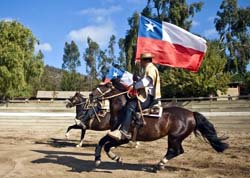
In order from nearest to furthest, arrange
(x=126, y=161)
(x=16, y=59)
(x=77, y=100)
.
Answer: (x=126, y=161) → (x=77, y=100) → (x=16, y=59)

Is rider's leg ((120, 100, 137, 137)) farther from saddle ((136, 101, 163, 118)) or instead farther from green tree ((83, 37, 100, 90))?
green tree ((83, 37, 100, 90))

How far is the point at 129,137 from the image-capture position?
336 inches

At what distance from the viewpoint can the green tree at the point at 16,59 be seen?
2734 centimetres

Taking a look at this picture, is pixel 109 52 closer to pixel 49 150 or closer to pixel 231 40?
pixel 231 40

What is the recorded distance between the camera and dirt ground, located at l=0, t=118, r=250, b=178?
8367mm

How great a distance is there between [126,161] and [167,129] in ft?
6.45

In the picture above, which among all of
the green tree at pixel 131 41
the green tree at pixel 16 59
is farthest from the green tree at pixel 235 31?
the green tree at pixel 16 59

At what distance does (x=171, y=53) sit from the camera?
10602 mm

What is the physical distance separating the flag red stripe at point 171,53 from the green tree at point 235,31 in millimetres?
34274

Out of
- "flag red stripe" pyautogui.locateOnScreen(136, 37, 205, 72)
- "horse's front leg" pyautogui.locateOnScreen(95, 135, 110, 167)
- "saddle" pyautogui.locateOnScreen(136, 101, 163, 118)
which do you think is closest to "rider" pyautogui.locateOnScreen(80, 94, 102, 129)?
"flag red stripe" pyautogui.locateOnScreen(136, 37, 205, 72)

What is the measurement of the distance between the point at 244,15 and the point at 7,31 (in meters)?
26.6

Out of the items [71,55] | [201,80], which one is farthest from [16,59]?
[71,55]

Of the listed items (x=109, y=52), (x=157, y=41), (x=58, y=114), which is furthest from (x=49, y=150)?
(x=109, y=52)

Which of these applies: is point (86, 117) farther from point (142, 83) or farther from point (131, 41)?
point (131, 41)
